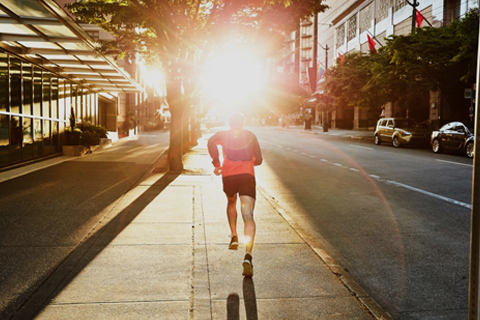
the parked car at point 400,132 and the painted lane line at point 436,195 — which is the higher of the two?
the parked car at point 400,132

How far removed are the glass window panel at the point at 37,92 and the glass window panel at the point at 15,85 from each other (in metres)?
1.70

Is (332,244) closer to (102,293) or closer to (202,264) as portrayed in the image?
(202,264)

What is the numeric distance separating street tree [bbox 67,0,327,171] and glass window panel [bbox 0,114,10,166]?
3.99 metres

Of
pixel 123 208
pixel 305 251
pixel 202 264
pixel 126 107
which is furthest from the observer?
pixel 126 107

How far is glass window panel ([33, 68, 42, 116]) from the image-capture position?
1793 centimetres

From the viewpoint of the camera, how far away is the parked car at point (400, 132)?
28.4 m

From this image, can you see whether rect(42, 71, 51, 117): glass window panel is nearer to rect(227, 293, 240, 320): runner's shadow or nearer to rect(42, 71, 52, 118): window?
rect(42, 71, 52, 118): window

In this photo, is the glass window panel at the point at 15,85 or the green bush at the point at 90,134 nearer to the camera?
the glass window panel at the point at 15,85

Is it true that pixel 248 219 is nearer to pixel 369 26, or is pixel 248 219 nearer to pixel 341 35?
pixel 369 26

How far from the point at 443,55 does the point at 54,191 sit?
76.6 ft

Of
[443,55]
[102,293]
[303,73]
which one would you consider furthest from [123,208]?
[303,73]

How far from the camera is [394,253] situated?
6.37 metres

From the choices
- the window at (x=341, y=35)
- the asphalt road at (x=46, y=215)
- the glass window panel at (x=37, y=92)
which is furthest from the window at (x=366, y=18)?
the asphalt road at (x=46, y=215)

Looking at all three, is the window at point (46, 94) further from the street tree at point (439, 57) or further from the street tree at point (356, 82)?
the street tree at point (356, 82)
